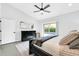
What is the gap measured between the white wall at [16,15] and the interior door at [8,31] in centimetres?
5

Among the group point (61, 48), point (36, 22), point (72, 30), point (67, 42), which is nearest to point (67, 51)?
point (61, 48)

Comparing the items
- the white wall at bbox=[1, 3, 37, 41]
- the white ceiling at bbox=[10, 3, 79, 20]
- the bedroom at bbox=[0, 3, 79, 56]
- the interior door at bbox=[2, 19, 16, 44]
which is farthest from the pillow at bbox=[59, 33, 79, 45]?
the interior door at bbox=[2, 19, 16, 44]

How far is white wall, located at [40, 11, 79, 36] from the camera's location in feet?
3.26

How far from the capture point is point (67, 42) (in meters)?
1.00

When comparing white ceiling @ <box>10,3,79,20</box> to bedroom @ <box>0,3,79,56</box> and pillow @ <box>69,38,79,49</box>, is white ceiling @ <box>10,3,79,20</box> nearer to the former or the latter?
bedroom @ <box>0,3,79,56</box>

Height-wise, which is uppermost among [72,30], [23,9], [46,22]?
[23,9]

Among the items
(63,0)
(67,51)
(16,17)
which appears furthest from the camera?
(16,17)

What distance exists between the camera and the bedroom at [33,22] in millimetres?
1000

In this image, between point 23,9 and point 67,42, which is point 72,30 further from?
point 23,9

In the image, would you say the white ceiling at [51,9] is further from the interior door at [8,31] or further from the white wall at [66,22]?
the interior door at [8,31]

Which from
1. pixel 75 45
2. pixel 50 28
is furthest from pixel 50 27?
pixel 75 45

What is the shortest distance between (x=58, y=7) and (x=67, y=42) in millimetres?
425

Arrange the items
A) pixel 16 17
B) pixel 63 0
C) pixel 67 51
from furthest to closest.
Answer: pixel 16 17 < pixel 63 0 < pixel 67 51

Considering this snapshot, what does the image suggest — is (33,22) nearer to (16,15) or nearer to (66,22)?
(16,15)
